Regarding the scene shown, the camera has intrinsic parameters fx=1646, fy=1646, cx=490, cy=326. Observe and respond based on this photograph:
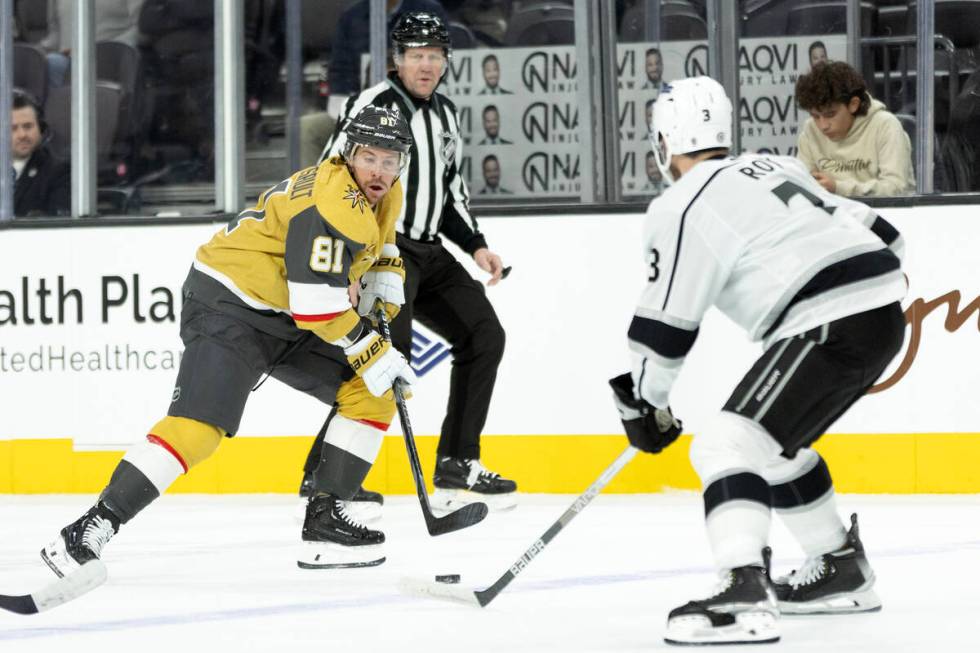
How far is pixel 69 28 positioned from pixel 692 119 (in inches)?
Answer: 128

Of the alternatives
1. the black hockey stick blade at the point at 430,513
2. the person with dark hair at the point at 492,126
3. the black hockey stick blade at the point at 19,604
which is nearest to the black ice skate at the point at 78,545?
the black hockey stick blade at the point at 19,604

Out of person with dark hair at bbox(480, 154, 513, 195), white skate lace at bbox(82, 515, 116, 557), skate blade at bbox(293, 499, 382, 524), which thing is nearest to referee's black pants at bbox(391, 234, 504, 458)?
skate blade at bbox(293, 499, 382, 524)

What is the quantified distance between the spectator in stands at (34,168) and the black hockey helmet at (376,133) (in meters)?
2.33

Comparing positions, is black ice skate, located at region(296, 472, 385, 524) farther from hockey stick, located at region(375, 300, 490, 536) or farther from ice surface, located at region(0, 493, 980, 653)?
hockey stick, located at region(375, 300, 490, 536)

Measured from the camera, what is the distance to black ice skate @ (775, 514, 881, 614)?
123 inches

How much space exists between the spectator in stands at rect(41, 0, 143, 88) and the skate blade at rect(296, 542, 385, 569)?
8.14ft

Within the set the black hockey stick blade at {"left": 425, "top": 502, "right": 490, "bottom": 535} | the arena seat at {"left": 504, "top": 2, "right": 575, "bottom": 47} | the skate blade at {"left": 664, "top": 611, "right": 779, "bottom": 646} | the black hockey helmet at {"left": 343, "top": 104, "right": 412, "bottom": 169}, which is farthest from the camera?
the arena seat at {"left": 504, "top": 2, "right": 575, "bottom": 47}

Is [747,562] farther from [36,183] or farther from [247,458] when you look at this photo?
[36,183]

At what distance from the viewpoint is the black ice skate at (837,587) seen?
10.2 ft

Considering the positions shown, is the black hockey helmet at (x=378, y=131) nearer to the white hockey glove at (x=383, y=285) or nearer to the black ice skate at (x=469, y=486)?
the white hockey glove at (x=383, y=285)

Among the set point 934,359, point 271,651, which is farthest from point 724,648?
point 934,359

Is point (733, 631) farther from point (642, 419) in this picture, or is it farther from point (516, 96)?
point (516, 96)

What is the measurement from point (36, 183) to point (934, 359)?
3028 millimetres

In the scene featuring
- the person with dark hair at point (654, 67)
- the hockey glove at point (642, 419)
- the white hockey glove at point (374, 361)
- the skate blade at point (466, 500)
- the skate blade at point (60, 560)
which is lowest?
the skate blade at point (466, 500)
